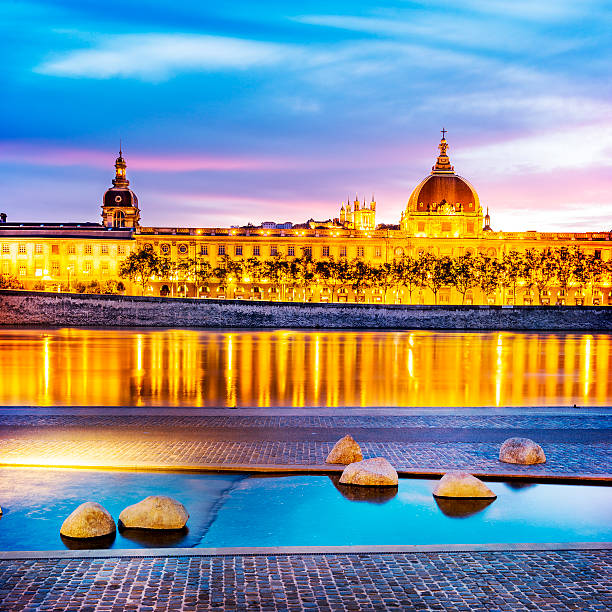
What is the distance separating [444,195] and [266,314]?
88.0m

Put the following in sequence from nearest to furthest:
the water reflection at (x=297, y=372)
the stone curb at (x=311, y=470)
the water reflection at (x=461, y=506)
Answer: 1. the water reflection at (x=461, y=506)
2. the stone curb at (x=311, y=470)
3. the water reflection at (x=297, y=372)

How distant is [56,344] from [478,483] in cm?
4310

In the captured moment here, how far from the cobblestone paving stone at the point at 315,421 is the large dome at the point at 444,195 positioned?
138 m

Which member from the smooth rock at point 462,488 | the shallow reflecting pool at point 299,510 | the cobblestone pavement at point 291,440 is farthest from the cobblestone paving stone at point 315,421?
the smooth rock at point 462,488

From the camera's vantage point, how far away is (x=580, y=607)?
7.96 metres

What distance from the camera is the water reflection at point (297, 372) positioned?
26.1m

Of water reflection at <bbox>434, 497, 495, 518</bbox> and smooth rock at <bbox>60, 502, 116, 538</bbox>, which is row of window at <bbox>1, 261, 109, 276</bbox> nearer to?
water reflection at <bbox>434, 497, 495, 518</bbox>

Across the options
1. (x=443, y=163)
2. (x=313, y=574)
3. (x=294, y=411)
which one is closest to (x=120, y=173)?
(x=443, y=163)

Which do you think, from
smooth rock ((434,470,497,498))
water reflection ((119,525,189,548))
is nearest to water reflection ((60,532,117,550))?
water reflection ((119,525,189,548))

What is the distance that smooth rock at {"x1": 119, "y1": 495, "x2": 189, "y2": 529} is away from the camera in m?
10.7

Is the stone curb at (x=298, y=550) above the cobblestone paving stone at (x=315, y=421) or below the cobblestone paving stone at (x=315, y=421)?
above

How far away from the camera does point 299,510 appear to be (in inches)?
454

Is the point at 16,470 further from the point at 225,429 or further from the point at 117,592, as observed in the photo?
the point at 117,592

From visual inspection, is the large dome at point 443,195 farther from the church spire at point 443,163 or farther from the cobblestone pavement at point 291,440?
the cobblestone pavement at point 291,440
